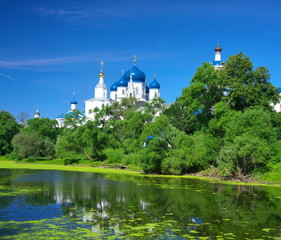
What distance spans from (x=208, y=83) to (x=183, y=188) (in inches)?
634

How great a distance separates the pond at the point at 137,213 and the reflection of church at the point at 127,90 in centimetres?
6254

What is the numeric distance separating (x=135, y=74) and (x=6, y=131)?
35.0 meters

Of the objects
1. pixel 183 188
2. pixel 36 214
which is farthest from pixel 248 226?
pixel 183 188

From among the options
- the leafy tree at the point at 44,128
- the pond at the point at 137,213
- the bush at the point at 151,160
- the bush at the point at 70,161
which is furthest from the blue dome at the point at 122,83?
the pond at the point at 137,213

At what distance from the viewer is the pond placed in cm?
1060

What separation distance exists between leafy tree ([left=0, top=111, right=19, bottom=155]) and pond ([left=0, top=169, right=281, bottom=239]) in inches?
1640

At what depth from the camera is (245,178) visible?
25969mm

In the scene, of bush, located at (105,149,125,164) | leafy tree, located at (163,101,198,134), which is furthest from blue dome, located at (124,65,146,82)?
bush, located at (105,149,125,164)

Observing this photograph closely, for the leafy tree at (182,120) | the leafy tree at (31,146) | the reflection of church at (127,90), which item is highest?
the reflection of church at (127,90)

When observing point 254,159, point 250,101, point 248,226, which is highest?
point 250,101

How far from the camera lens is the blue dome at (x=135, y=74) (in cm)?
8406

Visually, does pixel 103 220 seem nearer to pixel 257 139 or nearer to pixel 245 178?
pixel 245 178

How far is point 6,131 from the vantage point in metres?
58.7

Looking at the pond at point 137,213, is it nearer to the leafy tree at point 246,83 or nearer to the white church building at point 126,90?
the leafy tree at point 246,83
